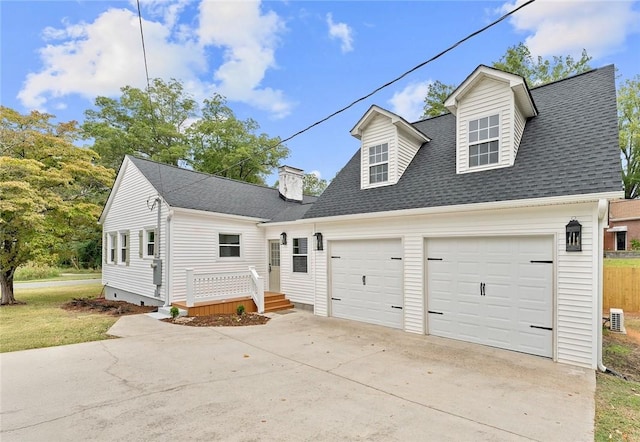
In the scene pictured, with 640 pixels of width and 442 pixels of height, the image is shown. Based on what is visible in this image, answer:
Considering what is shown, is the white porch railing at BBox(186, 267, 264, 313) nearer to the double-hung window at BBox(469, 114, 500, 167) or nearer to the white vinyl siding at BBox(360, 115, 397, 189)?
the white vinyl siding at BBox(360, 115, 397, 189)

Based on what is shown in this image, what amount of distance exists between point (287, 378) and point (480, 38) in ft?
20.1

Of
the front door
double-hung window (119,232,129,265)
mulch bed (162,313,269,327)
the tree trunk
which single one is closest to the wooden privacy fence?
the front door

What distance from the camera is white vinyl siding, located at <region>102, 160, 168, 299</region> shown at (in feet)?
36.3

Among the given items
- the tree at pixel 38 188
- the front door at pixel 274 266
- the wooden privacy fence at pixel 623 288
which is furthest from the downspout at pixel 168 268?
the wooden privacy fence at pixel 623 288

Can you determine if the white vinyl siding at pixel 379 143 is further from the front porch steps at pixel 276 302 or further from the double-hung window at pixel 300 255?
the front porch steps at pixel 276 302

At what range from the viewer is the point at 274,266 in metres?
12.1

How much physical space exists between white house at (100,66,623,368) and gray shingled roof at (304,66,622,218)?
3cm

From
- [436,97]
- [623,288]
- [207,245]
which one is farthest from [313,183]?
[623,288]

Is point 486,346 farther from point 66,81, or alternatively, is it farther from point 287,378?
point 66,81

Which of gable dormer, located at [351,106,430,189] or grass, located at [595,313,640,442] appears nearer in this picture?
grass, located at [595,313,640,442]

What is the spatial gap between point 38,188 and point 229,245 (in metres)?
8.20

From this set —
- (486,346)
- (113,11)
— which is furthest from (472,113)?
(113,11)

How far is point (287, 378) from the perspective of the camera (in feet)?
15.5

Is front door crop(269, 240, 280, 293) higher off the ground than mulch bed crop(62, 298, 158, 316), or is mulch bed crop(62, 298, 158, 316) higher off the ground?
front door crop(269, 240, 280, 293)
